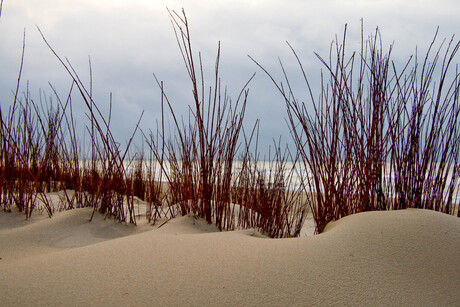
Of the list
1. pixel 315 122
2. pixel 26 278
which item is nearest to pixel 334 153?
pixel 315 122

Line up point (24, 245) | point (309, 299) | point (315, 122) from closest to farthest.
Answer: point (309, 299), point (24, 245), point (315, 122)

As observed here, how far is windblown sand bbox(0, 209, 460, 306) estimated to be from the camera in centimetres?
74

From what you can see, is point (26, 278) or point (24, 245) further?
point (24, 245)

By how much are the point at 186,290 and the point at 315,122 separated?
35.4 inches

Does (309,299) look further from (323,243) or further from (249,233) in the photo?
(249,233)

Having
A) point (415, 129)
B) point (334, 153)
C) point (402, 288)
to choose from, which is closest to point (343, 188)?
point (334, 153)

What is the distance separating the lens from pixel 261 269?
826 millimetres

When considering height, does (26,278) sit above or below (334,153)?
below

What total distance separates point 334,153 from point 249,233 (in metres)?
0.49

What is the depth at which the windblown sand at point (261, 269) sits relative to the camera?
0.74 meters

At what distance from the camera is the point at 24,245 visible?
1249 mm

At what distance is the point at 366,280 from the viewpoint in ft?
2.63

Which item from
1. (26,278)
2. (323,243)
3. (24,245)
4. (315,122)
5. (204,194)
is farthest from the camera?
(204,194)

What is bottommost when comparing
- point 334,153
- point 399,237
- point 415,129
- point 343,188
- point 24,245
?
point 24,245
